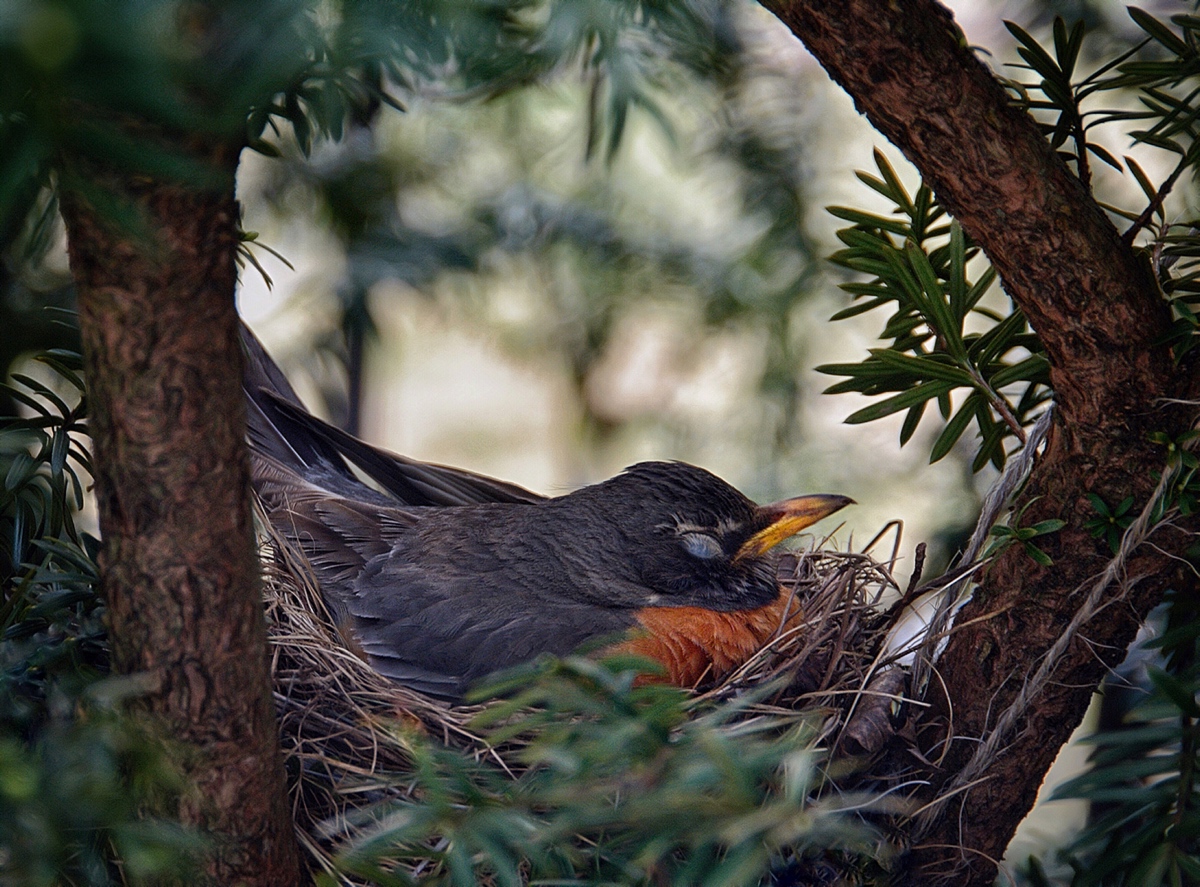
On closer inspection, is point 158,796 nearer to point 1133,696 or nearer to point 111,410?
point 111,410

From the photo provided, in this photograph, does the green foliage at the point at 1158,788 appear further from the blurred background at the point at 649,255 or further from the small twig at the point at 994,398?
the blurred background at the point at 649,255

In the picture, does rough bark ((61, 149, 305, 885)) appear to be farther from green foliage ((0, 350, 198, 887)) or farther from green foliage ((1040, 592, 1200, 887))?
green foliage ((1040, 592, 1200, 887))

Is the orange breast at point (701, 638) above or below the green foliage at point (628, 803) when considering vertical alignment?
above

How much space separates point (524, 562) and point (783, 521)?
55 centimetres

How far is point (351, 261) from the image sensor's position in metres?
2.81

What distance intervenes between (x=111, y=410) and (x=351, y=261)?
2020 millimetres

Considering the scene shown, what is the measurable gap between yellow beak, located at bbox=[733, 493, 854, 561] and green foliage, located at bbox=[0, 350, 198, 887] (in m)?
1.27

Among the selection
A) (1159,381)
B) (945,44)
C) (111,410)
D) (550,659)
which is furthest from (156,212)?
(1159,381)

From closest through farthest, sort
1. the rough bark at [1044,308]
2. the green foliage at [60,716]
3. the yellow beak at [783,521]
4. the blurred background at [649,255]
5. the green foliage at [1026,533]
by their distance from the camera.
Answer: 1. the green foliage at [60,716]
2. the rough bark at [1044,308]
3. the green foliage at [1026,533]
4. the yellow beak at [783,521]
5. the blurred background at [649,255]

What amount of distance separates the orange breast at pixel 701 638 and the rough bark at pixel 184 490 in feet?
2.91

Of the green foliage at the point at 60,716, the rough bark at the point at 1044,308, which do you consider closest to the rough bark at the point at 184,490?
the green foliage at the point at 60,716

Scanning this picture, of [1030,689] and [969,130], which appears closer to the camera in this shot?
[969,130]

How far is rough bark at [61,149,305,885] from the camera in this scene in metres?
0.82

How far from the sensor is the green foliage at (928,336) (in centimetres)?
139
